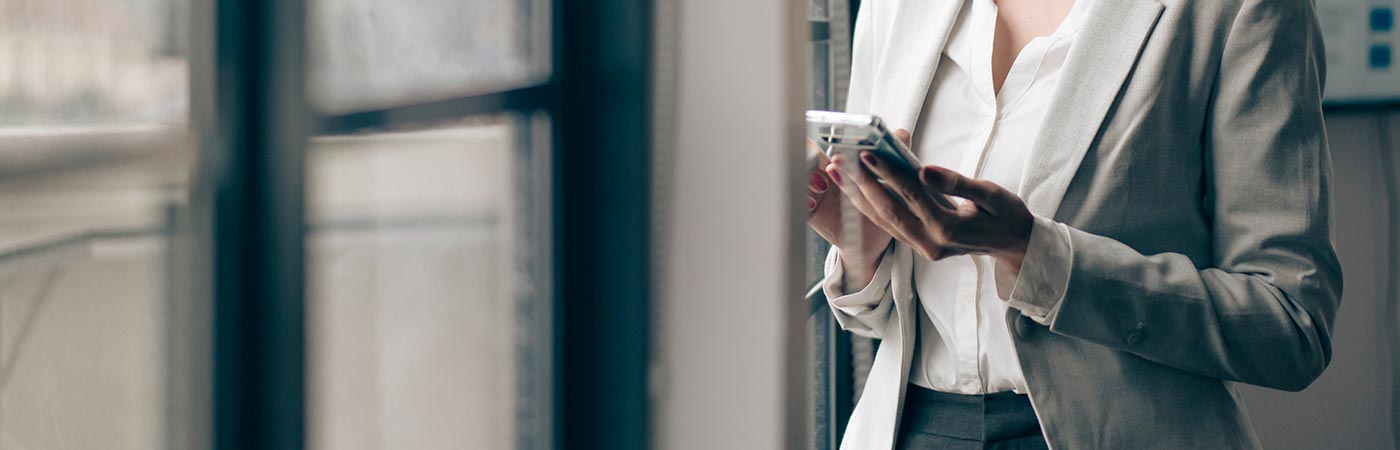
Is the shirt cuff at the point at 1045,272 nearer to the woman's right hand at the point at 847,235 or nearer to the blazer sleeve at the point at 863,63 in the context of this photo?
the woman's right hand at the point at 847,235

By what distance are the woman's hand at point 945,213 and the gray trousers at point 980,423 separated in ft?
0.28

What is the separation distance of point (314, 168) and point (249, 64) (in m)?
0.03

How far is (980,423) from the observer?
66cm

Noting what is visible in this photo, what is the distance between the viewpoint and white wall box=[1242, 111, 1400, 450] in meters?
1.72

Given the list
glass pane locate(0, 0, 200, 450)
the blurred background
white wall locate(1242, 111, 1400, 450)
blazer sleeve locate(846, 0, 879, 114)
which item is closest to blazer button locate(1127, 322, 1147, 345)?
blazer sleeve locate(846, 0, 879, 114)

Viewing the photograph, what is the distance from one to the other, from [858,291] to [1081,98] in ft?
0.63

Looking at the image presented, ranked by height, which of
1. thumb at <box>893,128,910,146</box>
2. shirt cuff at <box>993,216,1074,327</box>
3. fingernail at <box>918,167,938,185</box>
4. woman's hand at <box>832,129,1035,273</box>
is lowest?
shirt cuff at <box>993,216,1074,327</box>

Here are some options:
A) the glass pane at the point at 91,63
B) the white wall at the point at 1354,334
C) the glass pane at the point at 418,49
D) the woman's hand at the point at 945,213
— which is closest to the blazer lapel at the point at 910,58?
the woman's hand at the point at 945,213

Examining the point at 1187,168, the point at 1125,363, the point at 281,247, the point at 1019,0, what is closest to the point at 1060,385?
the point at 1125,363

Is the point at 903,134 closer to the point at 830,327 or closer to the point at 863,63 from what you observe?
the point at 863,63

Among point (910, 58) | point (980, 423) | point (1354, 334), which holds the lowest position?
point (1354, 334)

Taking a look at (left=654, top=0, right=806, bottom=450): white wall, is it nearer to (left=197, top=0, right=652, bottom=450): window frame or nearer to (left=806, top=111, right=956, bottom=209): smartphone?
(left=197, top=0, right=652, bottom=450): window frame

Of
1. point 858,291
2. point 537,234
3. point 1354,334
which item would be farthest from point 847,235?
point 1354,334

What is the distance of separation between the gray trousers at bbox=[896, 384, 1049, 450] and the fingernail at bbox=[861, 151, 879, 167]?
0.61 ft
